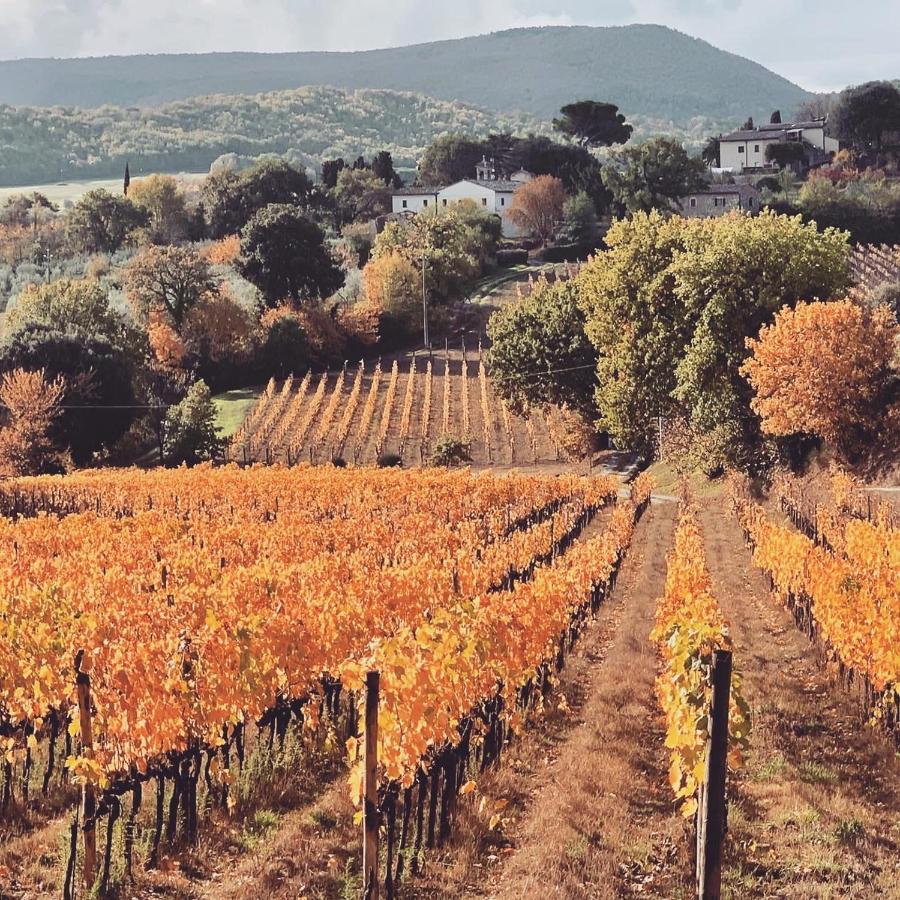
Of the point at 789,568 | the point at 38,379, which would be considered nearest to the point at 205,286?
the point at 38,379

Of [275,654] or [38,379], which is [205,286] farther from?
[275,654]

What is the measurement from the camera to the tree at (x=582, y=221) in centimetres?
10138

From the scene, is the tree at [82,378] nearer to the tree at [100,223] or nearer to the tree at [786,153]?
the tree at [100,223]

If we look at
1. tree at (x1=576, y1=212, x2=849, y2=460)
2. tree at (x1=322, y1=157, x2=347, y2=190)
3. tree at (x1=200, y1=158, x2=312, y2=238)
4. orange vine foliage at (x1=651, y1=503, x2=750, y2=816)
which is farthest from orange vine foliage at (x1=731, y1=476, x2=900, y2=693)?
tree at (x1=322, y1=157, x2=347, y2=190)

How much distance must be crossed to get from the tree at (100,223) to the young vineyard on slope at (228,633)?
99306 millimetres

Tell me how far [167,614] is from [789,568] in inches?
474

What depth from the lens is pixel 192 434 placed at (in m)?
53.8

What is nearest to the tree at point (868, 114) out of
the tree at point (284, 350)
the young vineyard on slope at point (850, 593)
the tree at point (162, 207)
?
the tree at point (162, 207)

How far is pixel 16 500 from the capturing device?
125 ft

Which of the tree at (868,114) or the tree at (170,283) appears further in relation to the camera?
the tree at (868,114)

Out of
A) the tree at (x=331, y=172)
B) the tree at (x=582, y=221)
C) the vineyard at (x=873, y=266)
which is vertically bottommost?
the vineyard at (x=873, y=266)

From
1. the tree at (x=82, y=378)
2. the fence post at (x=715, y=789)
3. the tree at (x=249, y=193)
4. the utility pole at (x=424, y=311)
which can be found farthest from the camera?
the tree at (x=249, y=193)

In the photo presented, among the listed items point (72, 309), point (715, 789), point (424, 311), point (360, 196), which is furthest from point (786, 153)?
point (715, 789)

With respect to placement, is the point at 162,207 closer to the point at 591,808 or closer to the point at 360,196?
the point at 360,196
